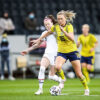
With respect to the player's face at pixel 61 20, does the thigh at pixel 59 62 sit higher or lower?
lower

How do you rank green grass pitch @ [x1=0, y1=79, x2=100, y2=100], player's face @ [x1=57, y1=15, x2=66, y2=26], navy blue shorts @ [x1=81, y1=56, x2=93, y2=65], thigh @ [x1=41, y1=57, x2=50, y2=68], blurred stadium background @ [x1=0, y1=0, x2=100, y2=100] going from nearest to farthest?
green grass pitch @ [x1=0, y1=79, x2=100, y2=100], player's face @ [x1=57, y1=15, x2=66, y2=26], thigh @ [x1=41, y1=57, x2=50, y2=68], navy blue shorts @ [x1=81, y1=56, x2=93, y2=65], blurred stadium background @ [x1=0, y1=0, x2=100, y2=100]

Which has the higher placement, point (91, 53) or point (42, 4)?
point (42, 4)

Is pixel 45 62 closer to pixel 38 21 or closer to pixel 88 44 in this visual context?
pixel 88 44

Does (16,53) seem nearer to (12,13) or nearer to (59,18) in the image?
(12,13)

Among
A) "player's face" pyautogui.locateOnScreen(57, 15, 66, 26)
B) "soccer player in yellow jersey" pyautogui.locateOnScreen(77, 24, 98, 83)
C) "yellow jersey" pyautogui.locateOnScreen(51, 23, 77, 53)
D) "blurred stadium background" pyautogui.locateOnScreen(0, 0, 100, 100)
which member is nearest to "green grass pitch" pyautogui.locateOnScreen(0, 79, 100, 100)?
"yellow jersey" pyautogui.locateOnScreen(51, 23, 77, 53)

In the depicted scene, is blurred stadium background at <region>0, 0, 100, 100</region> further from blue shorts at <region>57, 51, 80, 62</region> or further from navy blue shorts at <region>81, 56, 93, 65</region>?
blue shorts at <region>57, 51, 80, 62</region>

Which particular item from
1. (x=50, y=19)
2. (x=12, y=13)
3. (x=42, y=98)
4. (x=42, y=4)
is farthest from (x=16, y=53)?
(x=42, y=98)

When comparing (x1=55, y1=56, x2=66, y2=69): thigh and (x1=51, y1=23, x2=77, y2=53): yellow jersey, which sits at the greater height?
(x1=51, y1=23, x2=77, y2=53): yellow jersey

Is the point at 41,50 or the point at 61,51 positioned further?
the point at 41,50

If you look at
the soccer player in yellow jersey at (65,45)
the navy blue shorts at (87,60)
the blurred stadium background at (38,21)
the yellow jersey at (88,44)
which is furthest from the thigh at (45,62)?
the blurred stadium background at (38,21)

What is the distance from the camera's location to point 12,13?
88.4ft

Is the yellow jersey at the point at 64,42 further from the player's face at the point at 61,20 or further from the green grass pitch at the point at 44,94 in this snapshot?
the green grass pitch at the point at 44,94

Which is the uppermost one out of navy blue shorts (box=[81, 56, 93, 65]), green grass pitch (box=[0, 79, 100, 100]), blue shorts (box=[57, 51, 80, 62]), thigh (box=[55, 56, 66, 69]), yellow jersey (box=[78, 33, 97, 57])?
yellow jersey (box=[78, 33, 97, 57])

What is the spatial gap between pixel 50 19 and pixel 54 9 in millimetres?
15380
